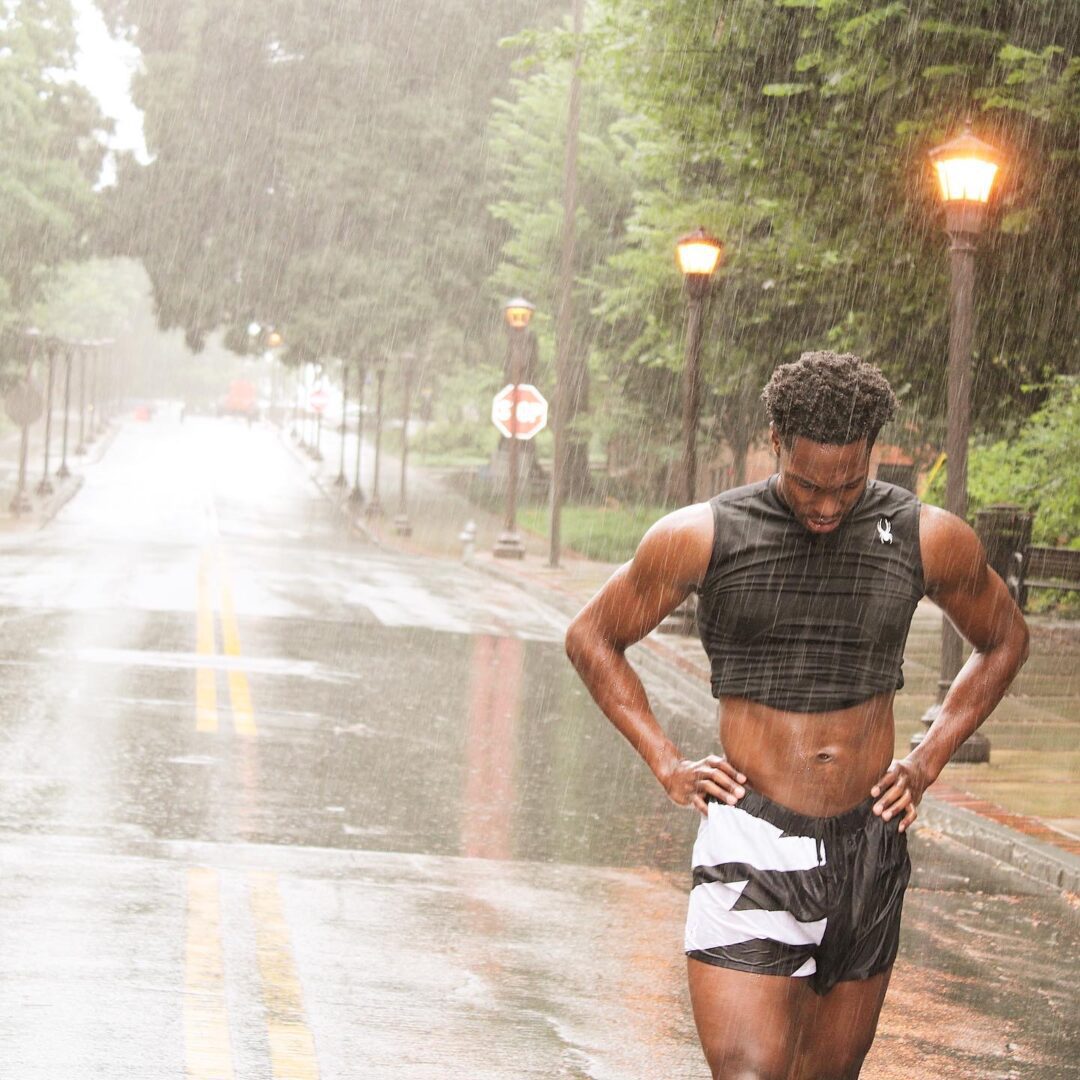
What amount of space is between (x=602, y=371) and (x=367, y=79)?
50.4 ft

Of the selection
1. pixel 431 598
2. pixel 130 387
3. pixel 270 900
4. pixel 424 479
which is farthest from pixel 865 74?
pixel 130 387

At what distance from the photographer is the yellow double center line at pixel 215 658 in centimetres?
1332

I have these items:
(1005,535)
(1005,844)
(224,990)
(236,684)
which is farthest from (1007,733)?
(224,990)

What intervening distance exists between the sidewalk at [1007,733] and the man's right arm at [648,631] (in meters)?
5.65

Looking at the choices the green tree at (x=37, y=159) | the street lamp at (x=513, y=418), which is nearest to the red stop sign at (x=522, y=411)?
the street lamp at (x=513, y=418)

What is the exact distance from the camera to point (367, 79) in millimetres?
53625

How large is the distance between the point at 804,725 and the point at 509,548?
3051 cm

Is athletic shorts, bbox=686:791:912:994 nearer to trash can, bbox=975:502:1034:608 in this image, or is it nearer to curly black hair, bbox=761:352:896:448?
curly black hair, bbox=761:352:896:448

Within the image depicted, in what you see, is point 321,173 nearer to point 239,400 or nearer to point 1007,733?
point 1007,733

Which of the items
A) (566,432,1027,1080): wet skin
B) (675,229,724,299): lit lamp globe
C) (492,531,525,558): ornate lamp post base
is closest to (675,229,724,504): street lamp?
(675,229,724,299): lit lamp globe

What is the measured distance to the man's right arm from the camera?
4.06m

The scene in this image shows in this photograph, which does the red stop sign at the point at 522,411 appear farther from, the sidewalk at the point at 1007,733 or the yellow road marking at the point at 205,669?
the yellow road marking at the point at 205,669

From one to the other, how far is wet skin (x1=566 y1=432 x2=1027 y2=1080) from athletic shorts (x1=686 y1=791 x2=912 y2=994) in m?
0.03

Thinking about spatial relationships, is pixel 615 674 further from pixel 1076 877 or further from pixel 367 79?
pixel 367 79
